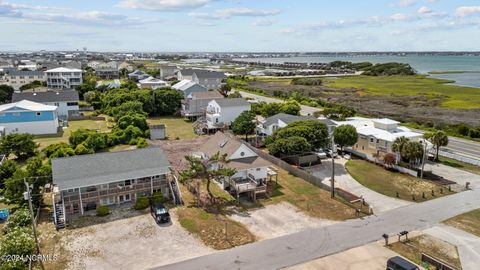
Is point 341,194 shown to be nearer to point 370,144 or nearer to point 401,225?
point 401,225

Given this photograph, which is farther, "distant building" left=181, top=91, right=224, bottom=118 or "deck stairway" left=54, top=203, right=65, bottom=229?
"distant building" left=181, top=91, right=224, bottom=118

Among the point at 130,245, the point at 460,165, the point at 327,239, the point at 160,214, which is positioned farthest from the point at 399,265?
the point at 460,165

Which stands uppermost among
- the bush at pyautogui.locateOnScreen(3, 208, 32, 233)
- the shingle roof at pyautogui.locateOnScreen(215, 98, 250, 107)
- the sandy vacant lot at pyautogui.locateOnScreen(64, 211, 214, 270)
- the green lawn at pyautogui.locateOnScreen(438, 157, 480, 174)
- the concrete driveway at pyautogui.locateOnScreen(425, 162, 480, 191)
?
the shingle roof at pyautogui.locateOnScreen(215, 98, 250, 107)

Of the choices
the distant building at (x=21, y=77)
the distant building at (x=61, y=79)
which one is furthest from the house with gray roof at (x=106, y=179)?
the distant building at (x=21, y=77)

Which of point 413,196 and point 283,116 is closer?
point 413,196

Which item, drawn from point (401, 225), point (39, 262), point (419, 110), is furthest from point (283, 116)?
point (419, 110)

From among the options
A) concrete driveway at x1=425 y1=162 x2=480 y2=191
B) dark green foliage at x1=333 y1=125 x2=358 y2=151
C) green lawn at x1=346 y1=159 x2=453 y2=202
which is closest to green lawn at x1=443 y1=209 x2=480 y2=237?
green lawn at x1=346 y1=159 x2=453 y2=202

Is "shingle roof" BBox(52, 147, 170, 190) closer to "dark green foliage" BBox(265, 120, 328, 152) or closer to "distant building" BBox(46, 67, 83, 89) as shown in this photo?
"dark green foliage" BBox(265, 120, 328, 152)

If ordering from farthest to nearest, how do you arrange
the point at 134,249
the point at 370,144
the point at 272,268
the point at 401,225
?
1. the point at 370,144
2. the point at 401,225
3. the point at 134,249
4. the point at 272,268
